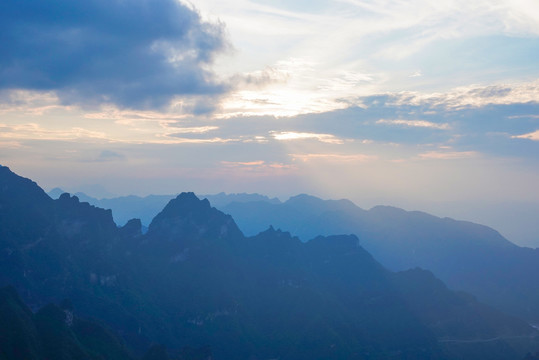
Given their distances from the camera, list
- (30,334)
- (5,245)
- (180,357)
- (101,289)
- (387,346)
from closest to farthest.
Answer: (30,334)
(180,357)
(5,245)
(101,289)
(387,346)

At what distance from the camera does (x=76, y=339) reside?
10862cm

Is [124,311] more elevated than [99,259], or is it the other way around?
[99,259]

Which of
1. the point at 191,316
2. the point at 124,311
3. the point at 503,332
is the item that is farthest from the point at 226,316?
the point at 503,332

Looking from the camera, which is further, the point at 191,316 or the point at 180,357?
the point at 191,316

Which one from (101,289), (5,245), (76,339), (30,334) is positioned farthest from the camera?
(101,289)

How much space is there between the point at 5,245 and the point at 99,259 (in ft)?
128

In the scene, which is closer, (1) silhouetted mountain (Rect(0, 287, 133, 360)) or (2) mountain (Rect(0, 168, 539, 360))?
(1) silhouetted mountain (Rect(0, 287, 133, 360))

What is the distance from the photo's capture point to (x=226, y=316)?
18500 cm

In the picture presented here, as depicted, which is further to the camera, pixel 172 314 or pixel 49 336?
pixel 172 314

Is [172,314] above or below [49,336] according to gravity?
below

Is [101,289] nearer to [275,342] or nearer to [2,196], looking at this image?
[2,196]

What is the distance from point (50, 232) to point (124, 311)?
4905 cm

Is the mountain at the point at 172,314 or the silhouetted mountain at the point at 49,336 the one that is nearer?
the silhouetted mountain at the point at 49,336

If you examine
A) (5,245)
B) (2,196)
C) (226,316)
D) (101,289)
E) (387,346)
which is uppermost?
(2,196)
